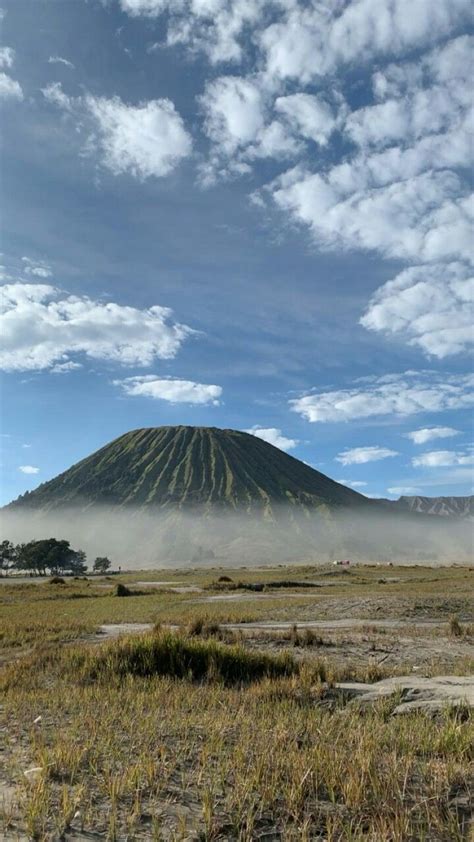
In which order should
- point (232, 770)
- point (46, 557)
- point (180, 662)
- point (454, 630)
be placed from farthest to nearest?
point (46, 557) < point (454, 630) < point (180, 662) < point (232, 770)

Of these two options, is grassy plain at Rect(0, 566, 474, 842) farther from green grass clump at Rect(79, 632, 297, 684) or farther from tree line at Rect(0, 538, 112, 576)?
tree line at Rect(0, 538, 112, 576)

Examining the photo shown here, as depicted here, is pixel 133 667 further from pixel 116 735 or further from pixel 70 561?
pixel 70 561

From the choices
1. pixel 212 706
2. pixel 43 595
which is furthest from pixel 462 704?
pixel 43 595

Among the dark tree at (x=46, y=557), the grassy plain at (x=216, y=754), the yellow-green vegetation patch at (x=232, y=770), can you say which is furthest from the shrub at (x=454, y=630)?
the dark tree at (x=46, y=557)

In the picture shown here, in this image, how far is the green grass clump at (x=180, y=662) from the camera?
10.9 meters

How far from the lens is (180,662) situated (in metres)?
11.4

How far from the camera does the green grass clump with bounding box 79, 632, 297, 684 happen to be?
10914 mm

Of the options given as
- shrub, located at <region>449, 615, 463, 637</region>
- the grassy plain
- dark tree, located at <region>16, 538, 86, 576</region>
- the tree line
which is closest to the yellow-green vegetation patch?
the grassy plain

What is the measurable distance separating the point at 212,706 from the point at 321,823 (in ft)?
13.0

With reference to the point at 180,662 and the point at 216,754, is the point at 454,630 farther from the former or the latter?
the point at 216,754

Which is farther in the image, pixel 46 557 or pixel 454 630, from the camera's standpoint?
pixel 46 557

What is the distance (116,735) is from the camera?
6.33m

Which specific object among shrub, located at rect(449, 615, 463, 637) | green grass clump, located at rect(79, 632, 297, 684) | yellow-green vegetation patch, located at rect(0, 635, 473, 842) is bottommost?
shrub, located at rect(449, 615, 463, 637)

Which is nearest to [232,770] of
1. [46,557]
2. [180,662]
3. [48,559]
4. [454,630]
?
[180,662]
